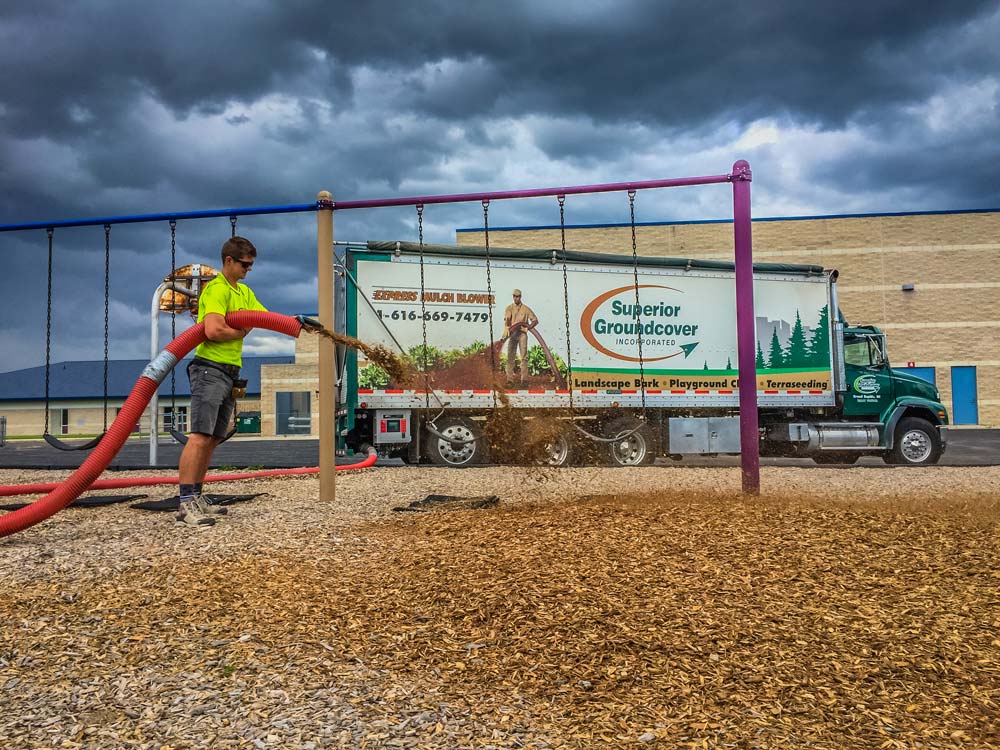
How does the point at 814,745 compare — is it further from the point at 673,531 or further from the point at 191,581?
the point at 191,581

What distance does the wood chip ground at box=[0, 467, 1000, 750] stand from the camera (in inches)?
90.8

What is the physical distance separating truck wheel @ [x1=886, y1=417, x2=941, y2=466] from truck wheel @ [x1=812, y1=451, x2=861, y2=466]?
0.66m

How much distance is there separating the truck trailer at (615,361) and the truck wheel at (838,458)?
0.03 m

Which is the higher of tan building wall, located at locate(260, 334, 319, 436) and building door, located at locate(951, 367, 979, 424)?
tan building wall, located at locate(260, 334, 319, 436)

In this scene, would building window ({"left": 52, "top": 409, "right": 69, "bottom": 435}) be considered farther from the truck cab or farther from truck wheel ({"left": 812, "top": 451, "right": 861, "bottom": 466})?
the truck cab

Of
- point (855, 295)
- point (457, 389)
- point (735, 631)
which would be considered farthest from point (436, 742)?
point (855, 295)

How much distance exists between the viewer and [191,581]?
145 inches

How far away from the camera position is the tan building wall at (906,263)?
30.5 m

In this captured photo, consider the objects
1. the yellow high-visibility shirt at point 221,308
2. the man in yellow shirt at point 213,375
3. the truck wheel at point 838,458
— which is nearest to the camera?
the man in yellow shirt at point 213,375

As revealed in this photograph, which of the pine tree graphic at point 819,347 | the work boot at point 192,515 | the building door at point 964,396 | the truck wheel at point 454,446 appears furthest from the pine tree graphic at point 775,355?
the building door at point 964,396

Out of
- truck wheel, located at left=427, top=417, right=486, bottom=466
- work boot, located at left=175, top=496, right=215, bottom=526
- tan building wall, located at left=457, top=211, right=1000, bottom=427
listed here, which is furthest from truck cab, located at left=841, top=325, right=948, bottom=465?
tan building wall, located at left=457, top=211, right=1000, bottom=427

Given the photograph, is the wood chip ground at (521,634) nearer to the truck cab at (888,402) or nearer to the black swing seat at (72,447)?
the black swing seat at (72,447)

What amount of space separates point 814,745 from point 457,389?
979 centimetres

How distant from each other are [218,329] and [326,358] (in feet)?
3.93
